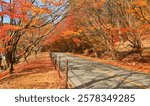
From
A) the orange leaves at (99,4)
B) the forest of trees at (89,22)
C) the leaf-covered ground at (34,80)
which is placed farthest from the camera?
the orange leaves at (99,4)

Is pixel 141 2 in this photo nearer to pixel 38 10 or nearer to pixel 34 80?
pixel 38 10

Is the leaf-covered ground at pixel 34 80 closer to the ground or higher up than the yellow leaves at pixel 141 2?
closer to the ground

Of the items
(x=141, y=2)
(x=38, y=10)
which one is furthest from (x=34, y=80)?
(x=141, y=2)

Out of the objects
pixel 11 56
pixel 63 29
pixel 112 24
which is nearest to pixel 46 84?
pixel 11 56

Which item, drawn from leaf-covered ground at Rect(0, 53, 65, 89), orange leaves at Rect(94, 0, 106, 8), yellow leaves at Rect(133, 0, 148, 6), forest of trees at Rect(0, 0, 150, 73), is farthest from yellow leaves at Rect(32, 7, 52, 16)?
orange leaves at Rect(94, 0, 106, 8)

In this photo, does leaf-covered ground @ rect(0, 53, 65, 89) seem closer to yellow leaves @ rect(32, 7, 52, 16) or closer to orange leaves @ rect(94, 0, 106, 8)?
yellow leaves @ rect(32, 7, 52, 16)

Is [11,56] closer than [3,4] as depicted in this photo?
No

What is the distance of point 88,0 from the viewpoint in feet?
105

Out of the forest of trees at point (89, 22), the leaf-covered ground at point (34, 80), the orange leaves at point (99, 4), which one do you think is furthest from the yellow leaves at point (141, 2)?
the leaf-covered ground at point (34, 80)

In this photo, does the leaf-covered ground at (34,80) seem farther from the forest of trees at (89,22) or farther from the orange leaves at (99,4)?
the orange leaves at (99,4)

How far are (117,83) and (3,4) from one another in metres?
10.3

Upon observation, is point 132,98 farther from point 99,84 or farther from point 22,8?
point 22,8

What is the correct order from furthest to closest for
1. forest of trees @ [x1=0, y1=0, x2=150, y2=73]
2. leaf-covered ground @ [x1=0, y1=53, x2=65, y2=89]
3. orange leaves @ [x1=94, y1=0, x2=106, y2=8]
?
orange leaves @ [x1=94, y1=0, x2=106, y2=8] < forest of trees @ [x1=0, y1=0, x2=150, y2=73] < leaf-covered ground @ [x1=0, y1=53, x2=65, y2=89]

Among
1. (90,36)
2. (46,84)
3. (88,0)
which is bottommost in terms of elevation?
(46,84)
